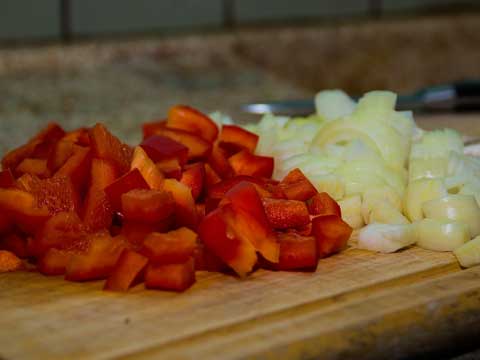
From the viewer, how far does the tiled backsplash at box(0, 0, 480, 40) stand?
273 centimetres

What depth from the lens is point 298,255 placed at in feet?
4.17

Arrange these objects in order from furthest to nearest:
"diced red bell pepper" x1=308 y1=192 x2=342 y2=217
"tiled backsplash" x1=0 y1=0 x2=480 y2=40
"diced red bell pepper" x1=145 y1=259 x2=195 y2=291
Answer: "tiled backsplash" x1=0 y1=0 x2=480 y2=40 → "diced red bell pepper" x1=308 y1=192 x2=342 y2=217 → "diced red bell pepper" x1=145 y1=259 x2=195 y2=291

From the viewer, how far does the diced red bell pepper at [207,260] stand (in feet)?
4.18

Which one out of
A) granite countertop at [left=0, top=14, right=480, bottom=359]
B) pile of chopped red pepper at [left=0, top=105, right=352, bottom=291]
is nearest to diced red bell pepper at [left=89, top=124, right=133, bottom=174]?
pile of chopped red pepper at [left=0, top=105, right=352, bottom=291]

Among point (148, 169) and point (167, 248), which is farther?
point (148, 169)

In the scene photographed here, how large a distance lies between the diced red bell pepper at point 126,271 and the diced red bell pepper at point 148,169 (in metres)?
0.15

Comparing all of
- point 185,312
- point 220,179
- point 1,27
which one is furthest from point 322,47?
point 185,312

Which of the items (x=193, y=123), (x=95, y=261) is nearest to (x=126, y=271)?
(x=95, y=261)

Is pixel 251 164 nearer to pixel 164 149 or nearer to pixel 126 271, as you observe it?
pixel 164 149

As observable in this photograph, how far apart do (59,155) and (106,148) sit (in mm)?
91

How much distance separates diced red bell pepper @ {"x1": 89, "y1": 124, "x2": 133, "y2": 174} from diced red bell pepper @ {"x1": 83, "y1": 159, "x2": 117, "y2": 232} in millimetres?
13

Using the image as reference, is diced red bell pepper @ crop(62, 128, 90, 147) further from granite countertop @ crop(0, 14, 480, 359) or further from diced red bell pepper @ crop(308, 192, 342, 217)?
granite countertop @ crop(0, 14, 480, 359)

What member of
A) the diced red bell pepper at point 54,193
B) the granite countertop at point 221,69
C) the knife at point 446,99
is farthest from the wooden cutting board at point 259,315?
the knife at point 446,99

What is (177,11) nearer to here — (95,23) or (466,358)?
(95,23)
